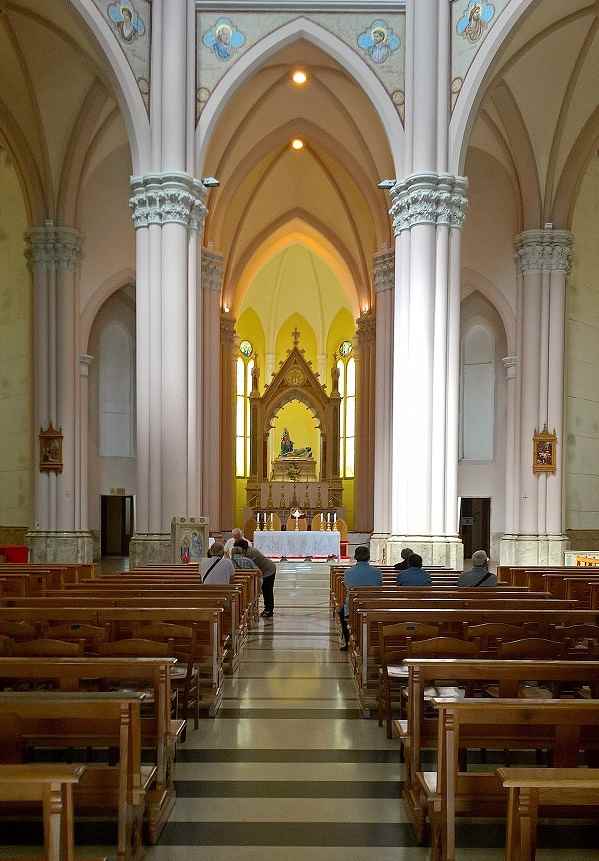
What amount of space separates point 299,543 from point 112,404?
7.82 m

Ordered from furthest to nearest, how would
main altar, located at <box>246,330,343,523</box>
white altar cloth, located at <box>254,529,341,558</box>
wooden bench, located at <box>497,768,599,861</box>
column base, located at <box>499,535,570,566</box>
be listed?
main altar, located at <box>246,330,343,523</box> → white altar cloth, located at <box>254,529,341,558</box> → column base, located at <box>499,535,570,566</box> → wooden bench, located at <box>497,768,599,861</box>

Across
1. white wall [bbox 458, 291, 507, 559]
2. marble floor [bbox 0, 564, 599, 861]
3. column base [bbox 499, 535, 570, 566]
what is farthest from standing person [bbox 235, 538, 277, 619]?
white wall [bbox 458, 291, 507, 559]

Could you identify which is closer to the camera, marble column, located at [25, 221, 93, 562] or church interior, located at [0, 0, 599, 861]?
church interior, located at [0, 0, 599, 861]

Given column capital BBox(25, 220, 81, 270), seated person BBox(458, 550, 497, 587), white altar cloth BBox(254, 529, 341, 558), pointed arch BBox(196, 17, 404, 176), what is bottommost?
white altar cloth BBox(254, 529, 341, 558)

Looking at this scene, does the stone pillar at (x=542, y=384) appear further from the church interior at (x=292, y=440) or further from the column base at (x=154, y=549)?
the column base at (x=154, y=549)

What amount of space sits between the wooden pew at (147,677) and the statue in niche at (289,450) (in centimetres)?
2787

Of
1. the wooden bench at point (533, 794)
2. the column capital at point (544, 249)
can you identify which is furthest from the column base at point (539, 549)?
the wooden bench at point (533, 794)

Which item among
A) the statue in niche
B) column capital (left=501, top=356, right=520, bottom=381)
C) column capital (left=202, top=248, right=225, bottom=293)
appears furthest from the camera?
the statue in niche

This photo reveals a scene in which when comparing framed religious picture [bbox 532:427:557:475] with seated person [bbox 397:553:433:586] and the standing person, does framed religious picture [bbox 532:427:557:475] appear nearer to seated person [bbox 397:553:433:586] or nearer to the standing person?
the standing person

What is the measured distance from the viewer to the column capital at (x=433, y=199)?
15.5 metres

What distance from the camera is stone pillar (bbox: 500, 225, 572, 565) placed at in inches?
774

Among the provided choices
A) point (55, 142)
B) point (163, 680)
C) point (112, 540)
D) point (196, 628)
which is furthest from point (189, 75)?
point (112, 540)

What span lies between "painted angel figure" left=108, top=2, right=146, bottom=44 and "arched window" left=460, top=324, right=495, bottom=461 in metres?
14.1

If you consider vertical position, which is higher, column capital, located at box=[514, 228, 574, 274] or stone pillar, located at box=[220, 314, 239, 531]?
column capital, located at box=[514, 228, 574, 274]
